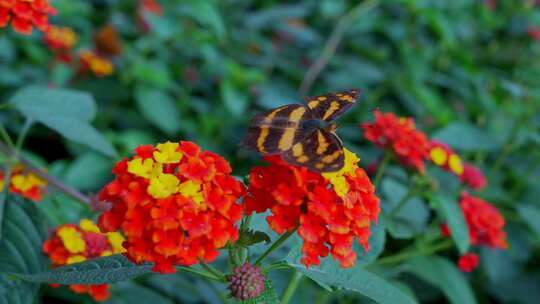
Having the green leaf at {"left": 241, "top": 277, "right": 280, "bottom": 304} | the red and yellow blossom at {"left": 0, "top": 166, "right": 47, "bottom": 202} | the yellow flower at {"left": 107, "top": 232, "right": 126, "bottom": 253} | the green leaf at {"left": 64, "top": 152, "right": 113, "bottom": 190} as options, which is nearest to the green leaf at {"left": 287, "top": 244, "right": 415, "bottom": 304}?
the green leaf at {"left": 241, "top": 277, "right": 280, "bottom": 304}

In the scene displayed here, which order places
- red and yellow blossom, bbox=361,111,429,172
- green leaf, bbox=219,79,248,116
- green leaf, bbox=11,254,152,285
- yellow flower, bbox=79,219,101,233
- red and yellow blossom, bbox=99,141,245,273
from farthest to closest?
1. green leaf, bbox=219,79,248,116
2. red and yellow blossom, bbox=361,111,429,172
3. yellow flower, bbox=79,219,101,233
4. green leaf, bbox=11,254,152,285
5. red and yellow blossom, bbox=99,141,245,273

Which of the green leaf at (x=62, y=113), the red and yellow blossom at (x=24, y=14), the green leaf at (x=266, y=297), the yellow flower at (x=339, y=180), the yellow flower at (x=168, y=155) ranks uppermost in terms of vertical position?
the red and yellow blossom at (x=24, y=14)

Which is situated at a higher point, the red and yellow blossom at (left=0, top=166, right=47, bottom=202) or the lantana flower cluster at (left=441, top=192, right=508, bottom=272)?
the red and yellow blossom at (left=0, top=166, right=47, bottom=202)

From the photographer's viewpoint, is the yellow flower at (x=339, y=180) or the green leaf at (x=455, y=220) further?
the green leaf at (x=455, y=220)

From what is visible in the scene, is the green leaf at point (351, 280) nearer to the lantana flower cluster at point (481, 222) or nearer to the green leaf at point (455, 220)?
the green leaf at point (455, 220)

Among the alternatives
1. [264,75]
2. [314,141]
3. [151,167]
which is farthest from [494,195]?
[151,167]

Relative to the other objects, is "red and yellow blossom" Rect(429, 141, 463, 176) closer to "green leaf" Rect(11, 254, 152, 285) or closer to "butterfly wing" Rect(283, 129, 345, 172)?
"butterfly wing" Rect(283, 129, 345, 172)

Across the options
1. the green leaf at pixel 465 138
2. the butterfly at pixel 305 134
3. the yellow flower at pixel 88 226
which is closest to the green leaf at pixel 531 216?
the green leaf at pixel 465 138

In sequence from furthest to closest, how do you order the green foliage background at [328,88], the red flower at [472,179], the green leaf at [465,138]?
the green leaf at [465,138] → the green foliage background at [328,88] → the red flower at [472,179]
